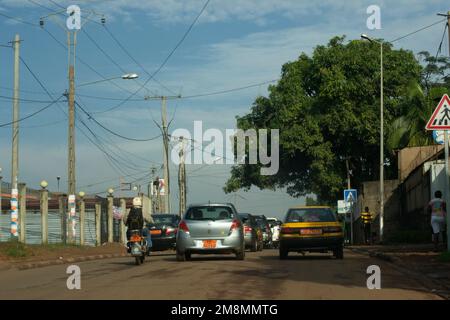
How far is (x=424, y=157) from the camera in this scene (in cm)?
4388

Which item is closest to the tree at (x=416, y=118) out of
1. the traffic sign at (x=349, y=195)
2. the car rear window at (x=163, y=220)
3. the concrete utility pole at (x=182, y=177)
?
the traffic sign at (x=349, y=195)

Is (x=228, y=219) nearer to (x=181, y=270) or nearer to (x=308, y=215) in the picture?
(x=308, y=215)

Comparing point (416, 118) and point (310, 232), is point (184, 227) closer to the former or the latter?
point (310, 232)

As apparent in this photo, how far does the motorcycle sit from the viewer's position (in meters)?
19.5

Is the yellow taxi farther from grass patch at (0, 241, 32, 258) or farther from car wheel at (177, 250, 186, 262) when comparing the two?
grass patch at (0, 241, 32, 258)

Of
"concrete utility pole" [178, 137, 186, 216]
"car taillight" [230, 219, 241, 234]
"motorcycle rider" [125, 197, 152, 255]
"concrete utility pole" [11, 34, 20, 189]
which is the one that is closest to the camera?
"motorcycle rider" [125, 197, 152, 255]

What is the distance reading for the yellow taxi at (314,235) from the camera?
21.7 m

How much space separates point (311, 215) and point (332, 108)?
2789 cm

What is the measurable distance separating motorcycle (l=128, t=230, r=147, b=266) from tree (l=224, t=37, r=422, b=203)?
30.3 m

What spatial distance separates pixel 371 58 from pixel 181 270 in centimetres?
3625

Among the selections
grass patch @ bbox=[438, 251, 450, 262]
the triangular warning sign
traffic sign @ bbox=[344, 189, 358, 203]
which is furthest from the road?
traffic sign @ bbox=[344, 189, 358, 203]

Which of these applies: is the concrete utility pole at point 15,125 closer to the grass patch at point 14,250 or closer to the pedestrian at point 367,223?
the grass patch at point 14,250

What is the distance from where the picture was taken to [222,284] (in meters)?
13.1
